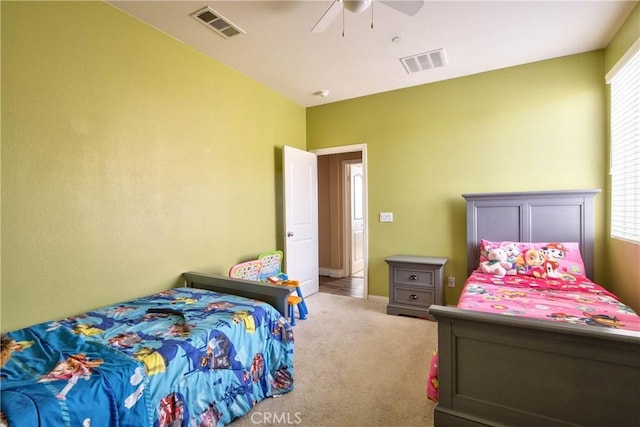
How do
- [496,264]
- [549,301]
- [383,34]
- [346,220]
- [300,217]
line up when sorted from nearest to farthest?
[549,301]
[383,34]
[496,264]
[300,217]
[346,220]

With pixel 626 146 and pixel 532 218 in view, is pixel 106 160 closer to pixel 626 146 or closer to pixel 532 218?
pixel 532 218

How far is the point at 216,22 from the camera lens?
2510 millimetres

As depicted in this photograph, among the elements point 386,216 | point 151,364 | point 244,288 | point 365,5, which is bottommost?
point 151,364

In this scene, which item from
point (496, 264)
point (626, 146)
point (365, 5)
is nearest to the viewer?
point (365, 5)

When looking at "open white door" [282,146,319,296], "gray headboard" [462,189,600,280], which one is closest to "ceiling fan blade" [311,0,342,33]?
"open white door" [282,146,319,296]

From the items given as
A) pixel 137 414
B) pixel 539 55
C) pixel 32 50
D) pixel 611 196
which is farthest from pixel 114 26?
pixel 611 196

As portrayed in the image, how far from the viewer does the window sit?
7.76 ft

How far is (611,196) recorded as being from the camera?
2.88 meters

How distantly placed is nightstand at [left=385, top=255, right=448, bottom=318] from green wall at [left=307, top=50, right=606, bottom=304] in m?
0.36

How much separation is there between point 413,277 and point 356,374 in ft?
5.04

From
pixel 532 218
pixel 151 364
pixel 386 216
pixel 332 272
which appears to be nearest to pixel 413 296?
pixel 386 216

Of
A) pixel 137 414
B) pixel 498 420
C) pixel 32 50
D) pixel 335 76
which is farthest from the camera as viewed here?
pixel 335 76

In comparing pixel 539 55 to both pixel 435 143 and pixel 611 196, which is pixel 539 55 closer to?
pixel 435 143

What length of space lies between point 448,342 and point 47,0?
3197 mm
